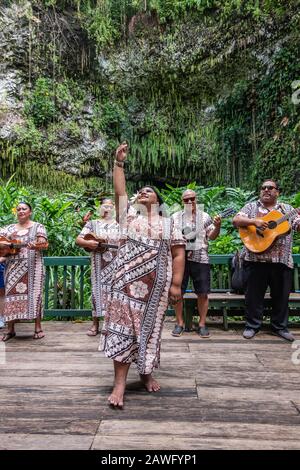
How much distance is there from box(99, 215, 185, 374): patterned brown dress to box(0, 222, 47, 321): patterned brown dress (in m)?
1.87

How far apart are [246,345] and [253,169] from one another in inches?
305

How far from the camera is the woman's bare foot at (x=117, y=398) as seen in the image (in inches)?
90.4

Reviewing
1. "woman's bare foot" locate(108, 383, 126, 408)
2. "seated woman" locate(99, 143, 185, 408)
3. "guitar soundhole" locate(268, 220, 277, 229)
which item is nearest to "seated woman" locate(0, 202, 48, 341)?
"seated woman" locate(99, 143, 185, 408)

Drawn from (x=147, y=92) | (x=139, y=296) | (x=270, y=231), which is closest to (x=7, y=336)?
(x=139, y=296)

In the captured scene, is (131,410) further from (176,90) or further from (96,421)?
(176,90)

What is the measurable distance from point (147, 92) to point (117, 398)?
11188mm

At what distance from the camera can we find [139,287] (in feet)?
8.23

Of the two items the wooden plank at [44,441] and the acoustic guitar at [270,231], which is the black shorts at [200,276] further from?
the wooden plank at [44,441]

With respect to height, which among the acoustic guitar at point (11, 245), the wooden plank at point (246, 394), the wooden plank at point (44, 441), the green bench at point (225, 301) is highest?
the acoustic guitar at point (11, 245)

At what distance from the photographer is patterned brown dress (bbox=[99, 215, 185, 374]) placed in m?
2.47

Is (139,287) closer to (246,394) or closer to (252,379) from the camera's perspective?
(246,394)

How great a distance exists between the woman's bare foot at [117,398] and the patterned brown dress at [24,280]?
6.69 ft

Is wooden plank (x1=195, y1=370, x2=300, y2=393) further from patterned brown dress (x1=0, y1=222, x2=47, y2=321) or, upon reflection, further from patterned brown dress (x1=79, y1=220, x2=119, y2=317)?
patterned brown dress (x1=0, y1=222, x2=47, y2=321)

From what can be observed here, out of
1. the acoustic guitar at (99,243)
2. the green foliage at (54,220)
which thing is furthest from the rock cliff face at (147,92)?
the acoustic guitar at (99,243)
